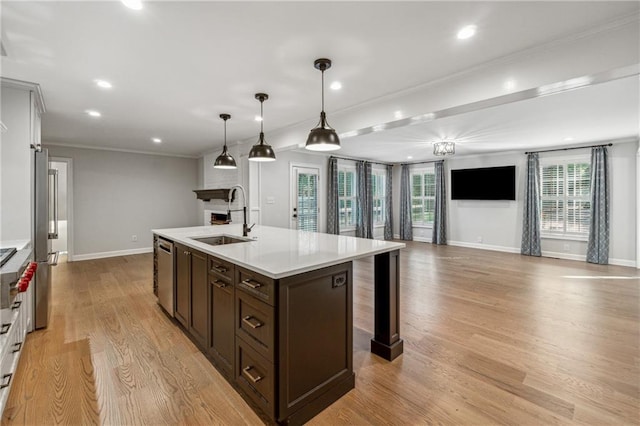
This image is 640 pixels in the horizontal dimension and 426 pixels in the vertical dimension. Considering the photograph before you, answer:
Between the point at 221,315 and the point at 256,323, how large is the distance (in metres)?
0.52

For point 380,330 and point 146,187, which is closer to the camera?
point 380,330

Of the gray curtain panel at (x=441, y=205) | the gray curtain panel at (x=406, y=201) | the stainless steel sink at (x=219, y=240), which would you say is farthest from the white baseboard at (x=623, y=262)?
the stainless steel sink at (x=219, y=240)

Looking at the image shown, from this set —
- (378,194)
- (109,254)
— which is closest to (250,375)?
(109,254)

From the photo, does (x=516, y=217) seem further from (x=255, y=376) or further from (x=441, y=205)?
(x=255, y=376)

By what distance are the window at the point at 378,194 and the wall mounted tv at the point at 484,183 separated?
79.6 inches

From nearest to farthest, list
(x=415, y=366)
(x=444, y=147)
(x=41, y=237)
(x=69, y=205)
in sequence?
1. (x=415, y=366)
2. (x=41, y=237)
3. (x=444, y=147)
4. (x=69, y=205)

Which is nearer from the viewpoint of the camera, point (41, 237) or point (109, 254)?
point (41, 237)

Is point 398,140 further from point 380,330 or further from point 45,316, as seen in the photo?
point 45,316

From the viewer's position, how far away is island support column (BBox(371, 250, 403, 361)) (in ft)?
7.69

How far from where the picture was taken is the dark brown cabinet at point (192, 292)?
7.82 feet

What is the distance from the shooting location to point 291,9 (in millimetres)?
1848

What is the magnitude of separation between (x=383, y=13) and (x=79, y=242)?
711cm

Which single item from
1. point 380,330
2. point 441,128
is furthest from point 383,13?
point 441,128

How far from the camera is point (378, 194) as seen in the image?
9133mm
